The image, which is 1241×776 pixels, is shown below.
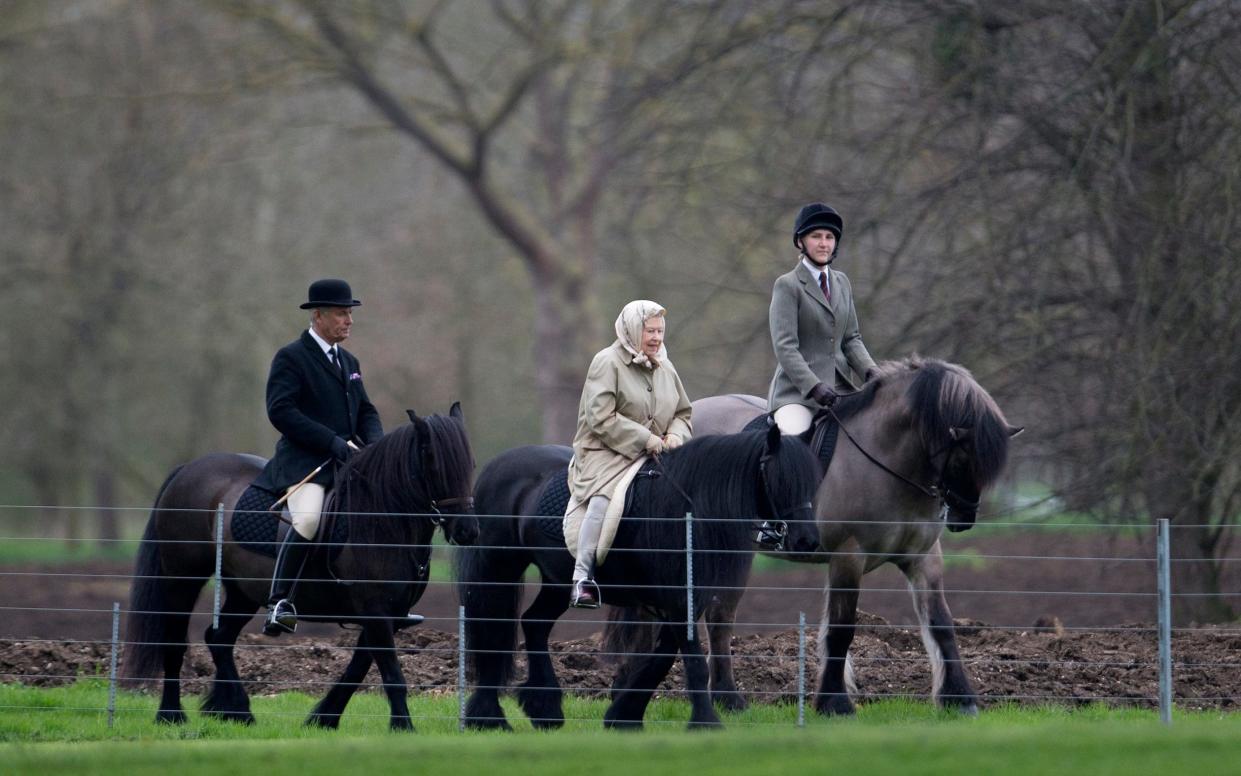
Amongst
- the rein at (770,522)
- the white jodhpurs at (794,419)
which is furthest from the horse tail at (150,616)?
the white jodhpurs at (794,419)

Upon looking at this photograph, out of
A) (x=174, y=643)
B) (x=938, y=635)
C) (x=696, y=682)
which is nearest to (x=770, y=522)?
(x=696, y=682)

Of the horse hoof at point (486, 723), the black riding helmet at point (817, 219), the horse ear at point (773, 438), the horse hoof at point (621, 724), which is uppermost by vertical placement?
the black riding helmet at point (817, 219)

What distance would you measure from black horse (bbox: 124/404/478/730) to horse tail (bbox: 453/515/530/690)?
0.45 m

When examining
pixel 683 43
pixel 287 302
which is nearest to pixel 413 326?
pixel 287 302

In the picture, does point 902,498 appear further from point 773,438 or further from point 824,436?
point 773,438

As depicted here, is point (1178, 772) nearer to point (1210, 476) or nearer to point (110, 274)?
point (1210, 476)

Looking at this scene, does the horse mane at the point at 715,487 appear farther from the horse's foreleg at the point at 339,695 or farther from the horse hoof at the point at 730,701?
the horse's foreleg at the point at 339,695

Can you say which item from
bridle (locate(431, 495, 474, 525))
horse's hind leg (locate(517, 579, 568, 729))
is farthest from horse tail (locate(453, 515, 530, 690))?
bridle (locate(431, 495, 474, 525))

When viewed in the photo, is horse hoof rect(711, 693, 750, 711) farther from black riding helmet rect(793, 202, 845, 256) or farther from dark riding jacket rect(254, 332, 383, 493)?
black riding helmet rect(793, 202, 845, 256)

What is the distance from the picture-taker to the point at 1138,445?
478 inches

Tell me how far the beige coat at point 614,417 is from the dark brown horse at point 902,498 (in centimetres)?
98

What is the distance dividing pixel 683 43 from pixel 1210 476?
6662mm

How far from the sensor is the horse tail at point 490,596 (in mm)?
9891

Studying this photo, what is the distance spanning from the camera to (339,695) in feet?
31.4
